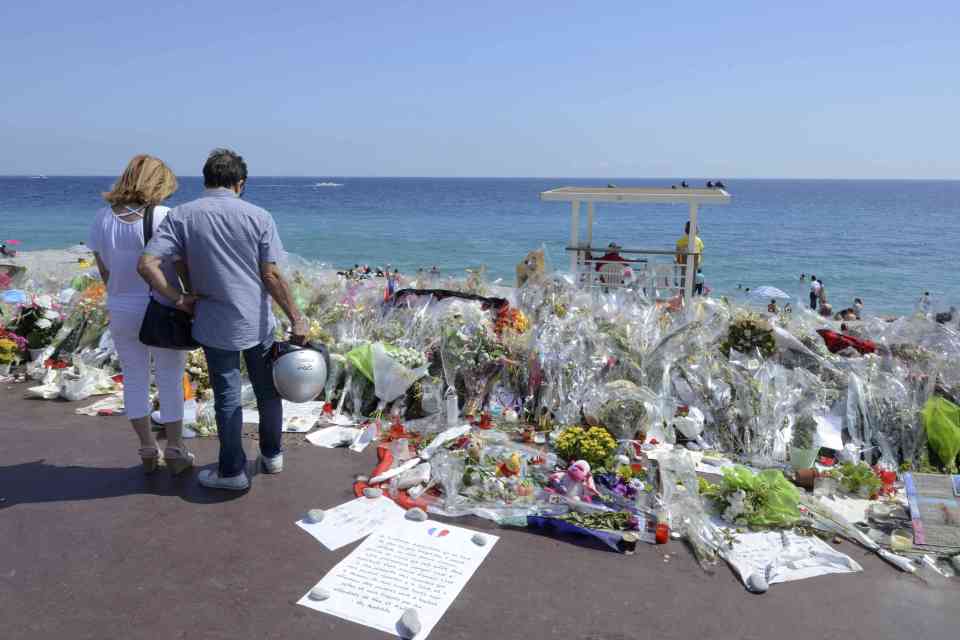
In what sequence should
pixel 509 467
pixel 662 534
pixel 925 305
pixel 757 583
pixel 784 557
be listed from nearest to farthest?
pixel 757 583
pixel 784 557
pixel 662 534
pixel 509 467
pixel 925 305

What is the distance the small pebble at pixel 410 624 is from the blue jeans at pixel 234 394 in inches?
60.8

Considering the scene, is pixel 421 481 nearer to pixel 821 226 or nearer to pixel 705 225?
pixel 705 225

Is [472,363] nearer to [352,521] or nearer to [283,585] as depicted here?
[352,521]

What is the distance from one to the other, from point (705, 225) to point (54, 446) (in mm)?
54834

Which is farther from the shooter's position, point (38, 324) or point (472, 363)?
point (38, 324)

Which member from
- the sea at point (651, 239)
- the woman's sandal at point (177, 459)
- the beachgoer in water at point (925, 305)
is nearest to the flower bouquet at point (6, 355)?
the woman's sandal at point (177, 459)

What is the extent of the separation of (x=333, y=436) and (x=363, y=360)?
72 centimetres

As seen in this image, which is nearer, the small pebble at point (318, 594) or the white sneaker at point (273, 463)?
the small pebble at point (318, 594)

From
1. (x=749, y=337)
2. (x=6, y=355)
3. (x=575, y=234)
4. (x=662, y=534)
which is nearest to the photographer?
(x=662, y=534)

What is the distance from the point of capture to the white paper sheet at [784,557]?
328cm

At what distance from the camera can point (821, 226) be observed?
5491 centimetres

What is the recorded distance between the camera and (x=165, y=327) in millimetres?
3621

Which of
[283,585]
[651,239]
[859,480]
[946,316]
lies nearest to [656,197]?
[946,316]

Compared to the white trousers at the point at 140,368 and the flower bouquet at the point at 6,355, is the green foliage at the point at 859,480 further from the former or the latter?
the flower bouquet at the point at 6,355
